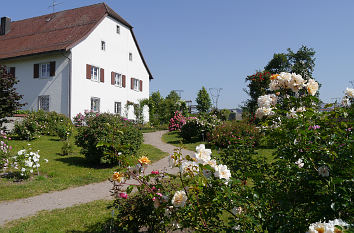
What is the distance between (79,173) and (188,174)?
243 inches

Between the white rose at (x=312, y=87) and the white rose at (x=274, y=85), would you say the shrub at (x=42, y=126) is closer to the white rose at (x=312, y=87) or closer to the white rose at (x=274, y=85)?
the white rose at (x=274, y=85)

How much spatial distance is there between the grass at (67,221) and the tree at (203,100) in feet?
95.7

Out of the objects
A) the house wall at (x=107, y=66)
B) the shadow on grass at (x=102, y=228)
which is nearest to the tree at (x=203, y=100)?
the house wall at (x=107, y=66)

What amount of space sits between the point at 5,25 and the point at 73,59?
11.9 meters

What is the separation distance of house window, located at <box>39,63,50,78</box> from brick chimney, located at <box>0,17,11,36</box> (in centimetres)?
844

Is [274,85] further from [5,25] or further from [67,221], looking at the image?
[5,25]

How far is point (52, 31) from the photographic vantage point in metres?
21.4

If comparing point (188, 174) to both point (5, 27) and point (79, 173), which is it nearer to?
point (79, 173)

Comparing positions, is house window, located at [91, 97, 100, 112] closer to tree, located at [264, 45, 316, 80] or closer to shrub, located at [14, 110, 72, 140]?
shrub, located at [14, 110, 72, 140]

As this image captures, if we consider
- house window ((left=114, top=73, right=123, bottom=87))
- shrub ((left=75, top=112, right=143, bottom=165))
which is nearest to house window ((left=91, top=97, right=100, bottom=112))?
house window ((left=114, top=73, right=123, bottom=87))

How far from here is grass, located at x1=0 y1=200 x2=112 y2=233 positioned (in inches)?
147

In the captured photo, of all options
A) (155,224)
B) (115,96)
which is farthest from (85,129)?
(115,96)

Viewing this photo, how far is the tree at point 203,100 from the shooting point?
3345 centimetres

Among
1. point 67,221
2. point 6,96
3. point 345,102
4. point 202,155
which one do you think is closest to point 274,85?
point 345,102
